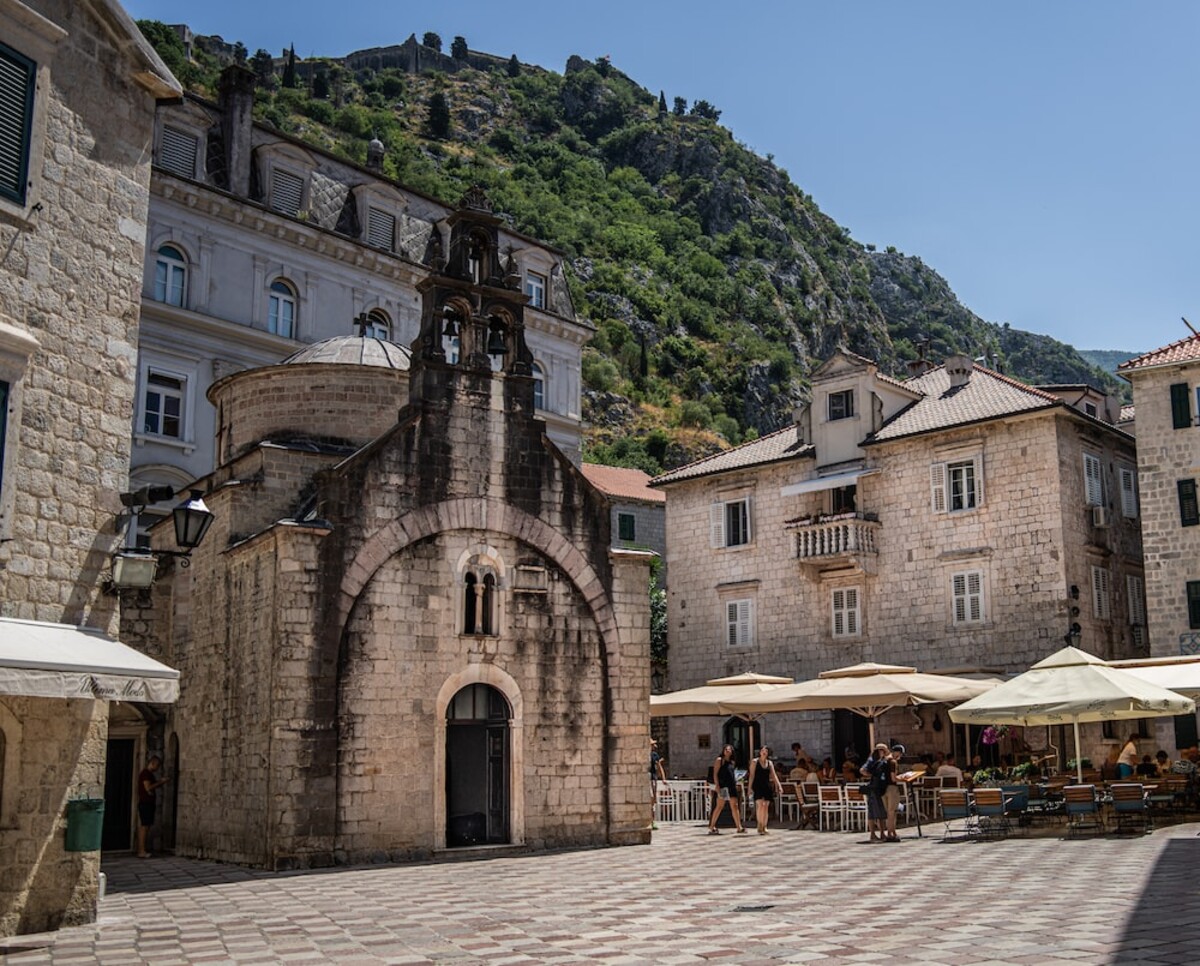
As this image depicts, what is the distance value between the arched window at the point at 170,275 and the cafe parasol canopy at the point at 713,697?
1766 cm

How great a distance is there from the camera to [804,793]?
25.8 metres

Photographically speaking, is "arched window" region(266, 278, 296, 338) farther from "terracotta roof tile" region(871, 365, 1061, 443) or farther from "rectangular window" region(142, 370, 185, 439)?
"terracotta roof tile" region(871, 365, 1061, 443)

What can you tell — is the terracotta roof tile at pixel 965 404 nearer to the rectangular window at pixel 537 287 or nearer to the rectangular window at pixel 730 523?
the rectangular window at pixel 730 523

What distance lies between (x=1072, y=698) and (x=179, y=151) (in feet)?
91.0

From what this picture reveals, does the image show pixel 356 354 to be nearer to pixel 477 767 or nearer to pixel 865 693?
pixel 477 767

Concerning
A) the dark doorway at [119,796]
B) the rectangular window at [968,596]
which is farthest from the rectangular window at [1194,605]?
the dark doorway at [119,796]

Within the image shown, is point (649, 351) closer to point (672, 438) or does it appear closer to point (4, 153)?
point (672, 438)

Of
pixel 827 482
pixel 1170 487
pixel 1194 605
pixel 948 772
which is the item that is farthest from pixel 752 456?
pixel 948 772

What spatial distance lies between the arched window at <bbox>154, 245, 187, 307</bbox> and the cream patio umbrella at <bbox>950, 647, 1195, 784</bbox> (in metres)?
24.0

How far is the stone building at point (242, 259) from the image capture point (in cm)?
3325

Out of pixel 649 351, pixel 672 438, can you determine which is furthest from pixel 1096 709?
pixel 649 351

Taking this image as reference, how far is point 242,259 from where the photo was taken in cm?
3528

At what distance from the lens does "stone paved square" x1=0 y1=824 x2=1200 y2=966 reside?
34.4 ft

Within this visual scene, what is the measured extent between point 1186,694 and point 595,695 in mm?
11368
